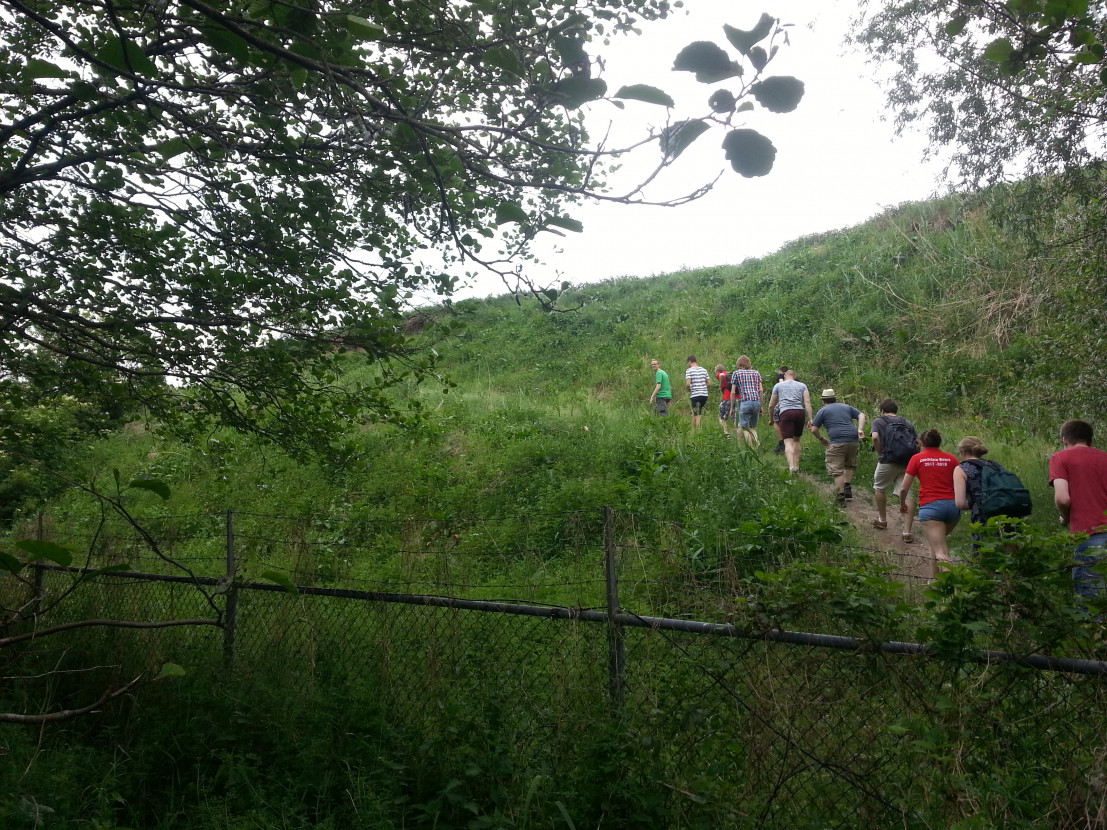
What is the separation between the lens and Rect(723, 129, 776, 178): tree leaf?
153 cm

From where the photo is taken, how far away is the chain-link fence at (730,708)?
103 inches

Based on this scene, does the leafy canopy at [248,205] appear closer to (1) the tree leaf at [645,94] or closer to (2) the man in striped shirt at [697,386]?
(1) the tree leaf at [645,94]

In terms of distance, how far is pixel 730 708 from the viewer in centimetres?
319

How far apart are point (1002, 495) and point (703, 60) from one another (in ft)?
18.8

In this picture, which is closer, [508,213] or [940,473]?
[508,213]

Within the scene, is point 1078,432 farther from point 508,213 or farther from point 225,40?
point 225,40

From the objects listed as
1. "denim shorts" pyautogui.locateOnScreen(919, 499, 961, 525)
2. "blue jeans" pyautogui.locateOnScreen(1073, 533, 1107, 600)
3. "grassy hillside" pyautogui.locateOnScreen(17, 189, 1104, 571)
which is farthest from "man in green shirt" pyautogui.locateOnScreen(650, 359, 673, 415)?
"blue jeans" pyautogui.locateOnScreen(1073, 533, 1107, 600)

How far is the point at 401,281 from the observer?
4828mm

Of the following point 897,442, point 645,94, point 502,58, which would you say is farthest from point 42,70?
point 897,442

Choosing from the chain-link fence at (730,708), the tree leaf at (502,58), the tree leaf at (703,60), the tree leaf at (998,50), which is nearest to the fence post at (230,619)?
the chain-link fence at (730,708)

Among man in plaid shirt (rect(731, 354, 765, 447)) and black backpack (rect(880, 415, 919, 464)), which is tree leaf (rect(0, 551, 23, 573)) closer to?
black backpack (rect(880, 415, 919, 464))

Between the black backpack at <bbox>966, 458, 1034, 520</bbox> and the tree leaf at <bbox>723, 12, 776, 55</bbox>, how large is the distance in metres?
5.65

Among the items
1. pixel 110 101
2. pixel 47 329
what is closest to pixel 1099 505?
pixel 110 101

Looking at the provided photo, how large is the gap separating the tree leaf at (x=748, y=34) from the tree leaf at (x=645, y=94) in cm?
26
